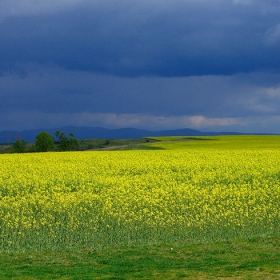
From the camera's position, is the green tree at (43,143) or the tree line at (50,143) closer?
the green tree at (43,143)

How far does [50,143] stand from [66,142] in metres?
5.51

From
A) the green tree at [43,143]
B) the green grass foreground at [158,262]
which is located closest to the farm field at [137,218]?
the green grass foreground at [158,262]

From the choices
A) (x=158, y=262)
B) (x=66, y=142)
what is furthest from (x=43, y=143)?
A: (x=158, y=262)

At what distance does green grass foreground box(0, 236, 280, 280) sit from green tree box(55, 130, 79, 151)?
9670 cm

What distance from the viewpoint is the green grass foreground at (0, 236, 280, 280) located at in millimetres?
12039

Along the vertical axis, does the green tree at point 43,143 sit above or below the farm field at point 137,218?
above

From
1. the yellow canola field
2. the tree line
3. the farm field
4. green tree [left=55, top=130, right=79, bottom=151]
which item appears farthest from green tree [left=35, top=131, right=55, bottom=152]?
the farm field

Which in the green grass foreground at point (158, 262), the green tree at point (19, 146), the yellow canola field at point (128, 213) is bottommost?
the green grass foreground at point (158, 262)

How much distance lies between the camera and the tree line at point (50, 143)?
107000mm

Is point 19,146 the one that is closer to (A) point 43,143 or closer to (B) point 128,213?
(A) point 43,143

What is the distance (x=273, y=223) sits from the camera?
727 inches

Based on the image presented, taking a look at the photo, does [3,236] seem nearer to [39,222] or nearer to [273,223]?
[39,222]

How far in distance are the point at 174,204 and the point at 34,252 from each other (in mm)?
7191

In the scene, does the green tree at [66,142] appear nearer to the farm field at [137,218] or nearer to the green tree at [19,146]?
the green tree at [19,146]
